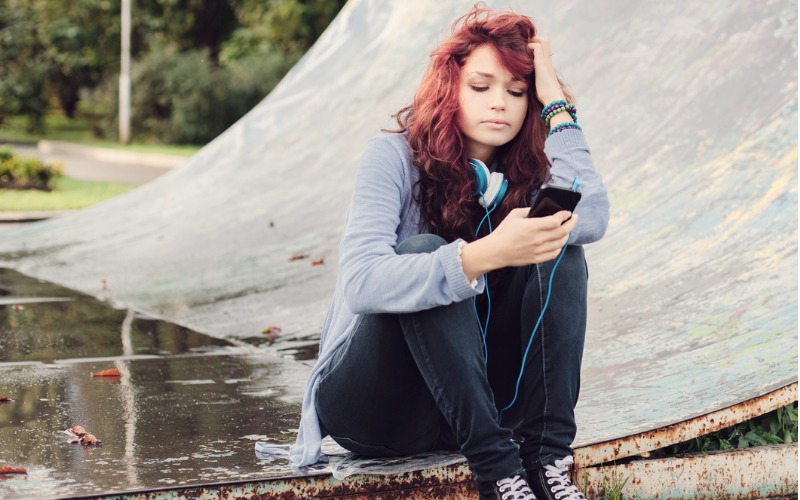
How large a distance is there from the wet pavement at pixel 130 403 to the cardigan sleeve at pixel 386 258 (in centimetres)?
56

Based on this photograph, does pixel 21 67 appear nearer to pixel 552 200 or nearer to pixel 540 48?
pixel 540 48

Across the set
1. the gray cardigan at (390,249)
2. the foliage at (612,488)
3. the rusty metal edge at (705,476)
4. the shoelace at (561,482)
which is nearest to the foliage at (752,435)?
the rusty metal edge at (705,476)

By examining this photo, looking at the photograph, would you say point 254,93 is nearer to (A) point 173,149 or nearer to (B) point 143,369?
(A) point 173,149

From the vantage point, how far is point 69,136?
26.8m

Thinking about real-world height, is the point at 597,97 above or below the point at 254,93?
below

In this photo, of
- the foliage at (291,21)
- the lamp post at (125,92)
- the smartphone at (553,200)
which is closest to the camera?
the smartphone at (553,200)

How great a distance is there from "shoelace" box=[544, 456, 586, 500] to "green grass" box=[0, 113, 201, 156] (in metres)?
18.3

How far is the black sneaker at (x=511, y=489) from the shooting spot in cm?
258

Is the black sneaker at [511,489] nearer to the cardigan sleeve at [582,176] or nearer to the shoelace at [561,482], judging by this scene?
the shoelace at [561,482]

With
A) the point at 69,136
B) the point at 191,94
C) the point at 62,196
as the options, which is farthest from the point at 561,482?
the point at 69,136

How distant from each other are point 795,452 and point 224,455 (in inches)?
64.0

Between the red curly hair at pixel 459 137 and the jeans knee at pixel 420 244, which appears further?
the red curly hair at pixel 459 137

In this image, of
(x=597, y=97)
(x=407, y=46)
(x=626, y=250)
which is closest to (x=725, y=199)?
(x=626, y=250)

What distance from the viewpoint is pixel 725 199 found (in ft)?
15.2
